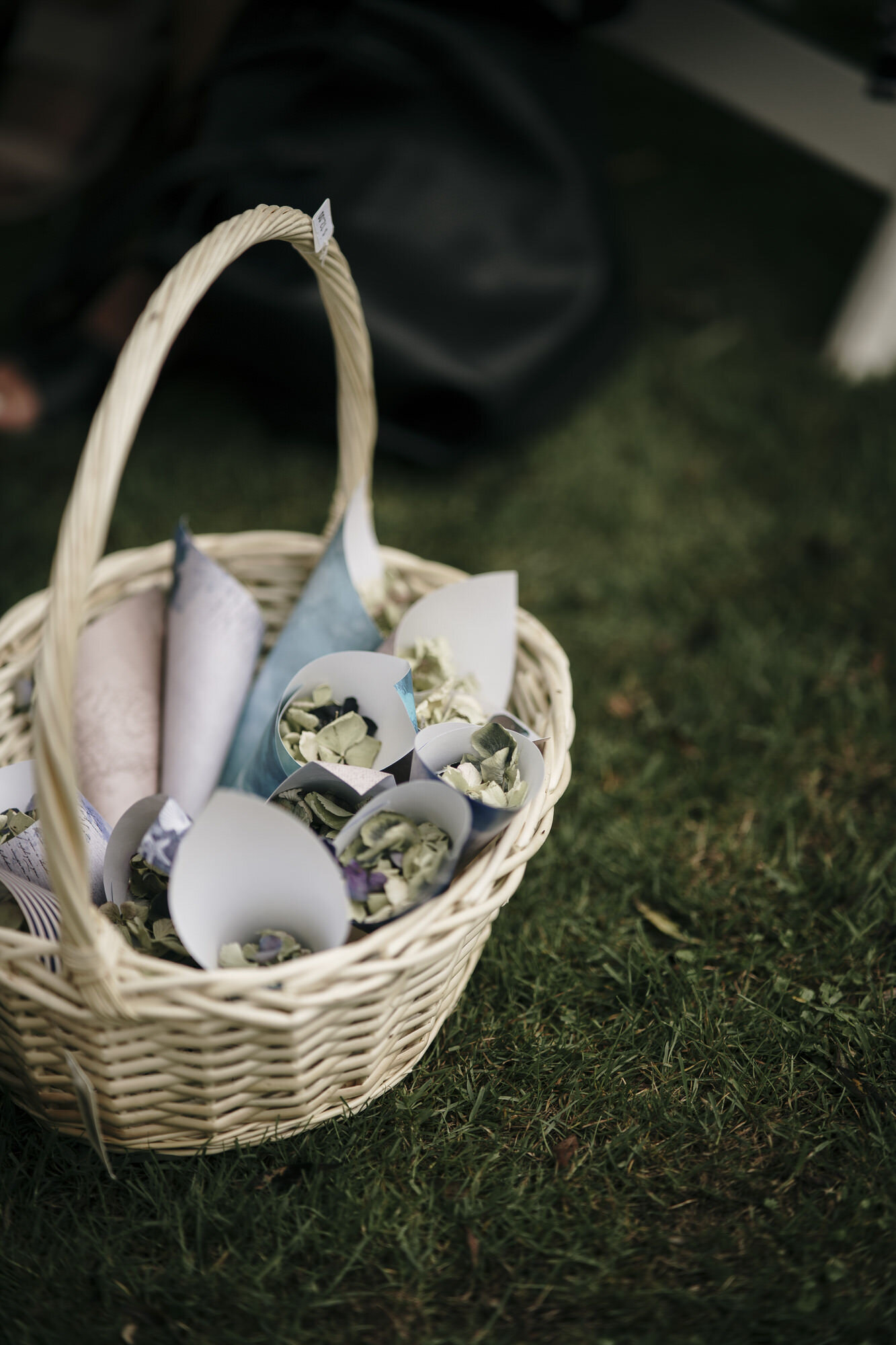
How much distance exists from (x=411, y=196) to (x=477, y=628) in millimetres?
896

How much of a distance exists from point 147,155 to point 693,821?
6.05 ft

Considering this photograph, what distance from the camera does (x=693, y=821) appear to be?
1132 mm

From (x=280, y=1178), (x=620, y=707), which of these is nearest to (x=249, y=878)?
(x=280, y=1178)

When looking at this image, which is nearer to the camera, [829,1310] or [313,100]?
[829,1310]

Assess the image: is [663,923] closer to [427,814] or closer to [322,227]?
[427,814]

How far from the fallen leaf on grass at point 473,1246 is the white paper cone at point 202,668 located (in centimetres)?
44

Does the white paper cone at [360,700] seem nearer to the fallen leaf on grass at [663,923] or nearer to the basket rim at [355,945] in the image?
→ the basket rim at [355,945]

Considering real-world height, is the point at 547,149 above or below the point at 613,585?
above

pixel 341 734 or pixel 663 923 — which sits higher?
pixel 341 734

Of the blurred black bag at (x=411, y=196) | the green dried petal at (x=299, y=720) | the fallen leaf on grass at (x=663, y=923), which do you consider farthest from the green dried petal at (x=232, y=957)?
the blurred black bag at (x=411, y=196)

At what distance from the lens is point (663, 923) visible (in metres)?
1.01

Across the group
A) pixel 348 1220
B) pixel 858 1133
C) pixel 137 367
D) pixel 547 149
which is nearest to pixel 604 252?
pixel 547 149

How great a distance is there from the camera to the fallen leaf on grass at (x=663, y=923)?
1000mm

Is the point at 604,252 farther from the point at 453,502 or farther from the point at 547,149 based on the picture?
the point at 453,502
